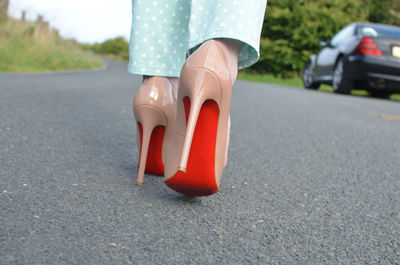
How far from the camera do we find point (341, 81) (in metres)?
7.42

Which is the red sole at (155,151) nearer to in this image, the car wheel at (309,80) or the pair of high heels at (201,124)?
the pair of high heels at (201,124)

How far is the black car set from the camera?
6.79 m

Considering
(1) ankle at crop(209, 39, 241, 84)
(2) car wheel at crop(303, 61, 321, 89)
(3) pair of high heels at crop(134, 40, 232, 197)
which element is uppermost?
(1) ankle at crop(209, 39, 241, 84)

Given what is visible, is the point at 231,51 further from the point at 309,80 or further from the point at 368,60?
the point at 309,80

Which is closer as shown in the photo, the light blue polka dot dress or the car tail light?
the light blue polka dot dress

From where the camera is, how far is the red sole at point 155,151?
1.58 meters

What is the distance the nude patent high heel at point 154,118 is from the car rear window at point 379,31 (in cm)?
617

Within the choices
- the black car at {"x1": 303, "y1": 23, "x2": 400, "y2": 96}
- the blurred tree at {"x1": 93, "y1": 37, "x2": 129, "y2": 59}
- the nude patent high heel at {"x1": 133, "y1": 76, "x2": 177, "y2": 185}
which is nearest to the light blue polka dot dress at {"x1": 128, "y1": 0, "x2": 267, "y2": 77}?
the nude patent high heel at {"x1": 133, "y1": 76, "x2": 177, "y2": 185}

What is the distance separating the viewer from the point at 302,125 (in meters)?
3.45

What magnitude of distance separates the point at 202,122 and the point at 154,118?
0.31 m

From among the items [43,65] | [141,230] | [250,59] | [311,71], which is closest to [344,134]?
[250,59]

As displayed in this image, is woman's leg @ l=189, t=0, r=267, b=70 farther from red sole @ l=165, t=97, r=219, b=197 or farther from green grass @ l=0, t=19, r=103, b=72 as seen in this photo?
green grass @ l=0, t=19, r=103, b=72

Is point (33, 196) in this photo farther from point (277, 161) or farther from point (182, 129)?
point (277, 161)

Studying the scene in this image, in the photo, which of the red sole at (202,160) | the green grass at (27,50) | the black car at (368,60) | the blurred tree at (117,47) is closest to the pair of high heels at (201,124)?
the red sole at (202,160)
